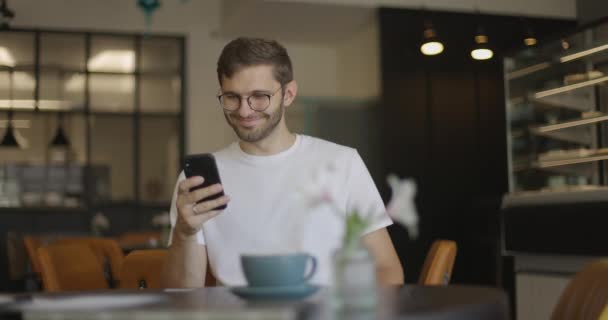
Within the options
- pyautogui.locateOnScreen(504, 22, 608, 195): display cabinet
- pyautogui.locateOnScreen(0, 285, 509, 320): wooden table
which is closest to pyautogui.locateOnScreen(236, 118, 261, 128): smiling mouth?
pyautogui.locateOnScreen(0, 285, 509, 320): wooden table

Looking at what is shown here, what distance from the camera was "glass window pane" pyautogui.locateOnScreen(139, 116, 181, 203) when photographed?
1044 cm

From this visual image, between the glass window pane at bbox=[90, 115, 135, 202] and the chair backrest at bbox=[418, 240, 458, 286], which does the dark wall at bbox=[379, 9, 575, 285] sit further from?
the chair backrest at bbox=[418, 240, 458, 286]

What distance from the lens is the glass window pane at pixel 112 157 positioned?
34.4ft

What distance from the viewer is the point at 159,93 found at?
420 inches

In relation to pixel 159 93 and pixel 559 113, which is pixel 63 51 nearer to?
pixel 159 93

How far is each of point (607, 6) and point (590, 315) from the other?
7.72 m

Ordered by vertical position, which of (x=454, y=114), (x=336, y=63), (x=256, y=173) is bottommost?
(x=256, y=173)

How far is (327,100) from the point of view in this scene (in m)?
8.99

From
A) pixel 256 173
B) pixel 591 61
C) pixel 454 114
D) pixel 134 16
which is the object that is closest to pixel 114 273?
pixel 256 173

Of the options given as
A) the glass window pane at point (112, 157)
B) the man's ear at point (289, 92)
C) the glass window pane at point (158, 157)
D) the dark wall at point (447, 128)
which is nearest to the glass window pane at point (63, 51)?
the glass window pane at point (112, 157)

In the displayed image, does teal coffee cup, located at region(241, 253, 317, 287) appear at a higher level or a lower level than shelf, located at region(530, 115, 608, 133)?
lower

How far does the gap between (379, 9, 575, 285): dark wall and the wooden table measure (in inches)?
282

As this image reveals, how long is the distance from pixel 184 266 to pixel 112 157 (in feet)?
29.1

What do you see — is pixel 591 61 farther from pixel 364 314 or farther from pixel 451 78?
pixel 364 314
